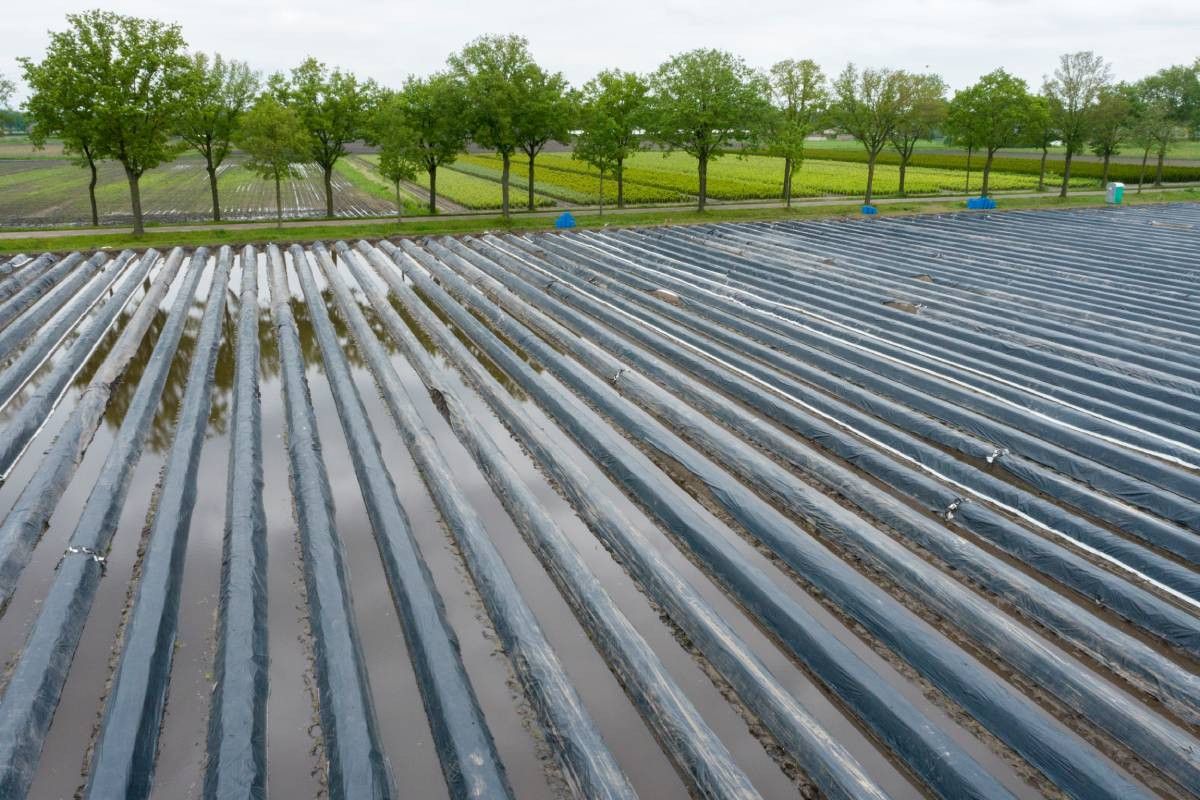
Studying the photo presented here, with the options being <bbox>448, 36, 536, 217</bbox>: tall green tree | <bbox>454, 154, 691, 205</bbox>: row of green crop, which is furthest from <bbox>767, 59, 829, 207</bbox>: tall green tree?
<bbox>448, 36, 536, 217</bbox>: tall green tree

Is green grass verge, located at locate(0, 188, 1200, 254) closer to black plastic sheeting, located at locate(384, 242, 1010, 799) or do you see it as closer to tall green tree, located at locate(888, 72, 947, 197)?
tall green tree, located at locate(888, 72, 947, 197)

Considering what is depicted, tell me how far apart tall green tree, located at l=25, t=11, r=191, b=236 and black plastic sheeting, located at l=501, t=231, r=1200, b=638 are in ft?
71.0

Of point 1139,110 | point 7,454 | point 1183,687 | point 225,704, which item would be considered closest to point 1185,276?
point 1183,687

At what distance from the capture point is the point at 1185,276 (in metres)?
20.6

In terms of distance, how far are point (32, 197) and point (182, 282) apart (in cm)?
3349

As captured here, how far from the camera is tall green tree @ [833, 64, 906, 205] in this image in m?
39.8

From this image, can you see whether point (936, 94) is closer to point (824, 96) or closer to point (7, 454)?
point (824, 96)

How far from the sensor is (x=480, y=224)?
31891mm

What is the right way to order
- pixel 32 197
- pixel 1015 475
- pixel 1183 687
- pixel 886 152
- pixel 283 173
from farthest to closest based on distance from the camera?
pixel 886 152 → pixel 32 197 → pixel 283 173 → pixel 1015 475 → pixel 1183 687

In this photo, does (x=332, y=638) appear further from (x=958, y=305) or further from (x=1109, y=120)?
(x=1109, y=120)

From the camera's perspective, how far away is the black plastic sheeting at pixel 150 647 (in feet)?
17.5

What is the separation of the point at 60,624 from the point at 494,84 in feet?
95.0

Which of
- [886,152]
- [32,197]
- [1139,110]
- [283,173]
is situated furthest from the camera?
[886,152]

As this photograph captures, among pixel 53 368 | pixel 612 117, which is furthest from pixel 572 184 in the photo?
pixel 53 368
